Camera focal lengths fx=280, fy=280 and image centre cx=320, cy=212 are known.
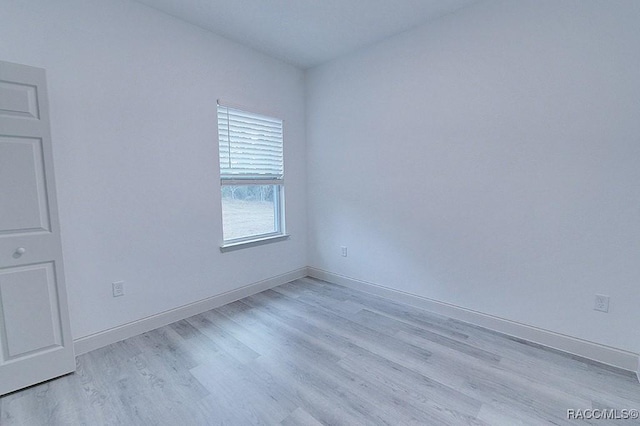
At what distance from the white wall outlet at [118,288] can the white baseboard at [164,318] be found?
0.89ft

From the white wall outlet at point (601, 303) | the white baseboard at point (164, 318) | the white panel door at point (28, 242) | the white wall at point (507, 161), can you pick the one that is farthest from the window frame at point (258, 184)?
the white wall outlet at point (601, 303)

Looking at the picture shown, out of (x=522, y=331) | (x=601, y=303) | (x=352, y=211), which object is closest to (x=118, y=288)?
(x=352, y=211)

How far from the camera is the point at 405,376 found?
6.07 ft

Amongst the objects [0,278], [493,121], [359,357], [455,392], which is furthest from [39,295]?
[493,121]

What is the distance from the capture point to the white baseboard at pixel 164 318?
85.0 inches

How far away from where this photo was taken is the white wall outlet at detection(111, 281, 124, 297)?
227 cm

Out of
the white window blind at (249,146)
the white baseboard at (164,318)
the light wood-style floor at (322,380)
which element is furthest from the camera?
the white window blind at (249,146)

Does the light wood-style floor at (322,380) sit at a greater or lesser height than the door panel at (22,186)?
lesser

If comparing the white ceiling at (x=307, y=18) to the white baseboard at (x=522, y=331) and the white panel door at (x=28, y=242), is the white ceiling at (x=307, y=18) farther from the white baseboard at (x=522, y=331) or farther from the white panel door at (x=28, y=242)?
the white baseboard at (x=522, y=331)

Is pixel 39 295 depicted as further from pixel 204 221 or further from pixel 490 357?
pixel 490 357

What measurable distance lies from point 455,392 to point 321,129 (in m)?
2.96

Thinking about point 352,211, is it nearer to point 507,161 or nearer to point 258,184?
point 258,184

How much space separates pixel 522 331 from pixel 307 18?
3240 mm

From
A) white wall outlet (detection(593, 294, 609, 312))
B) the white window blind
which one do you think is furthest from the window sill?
white wall outlet (detection(593, 294, 609, 312))
